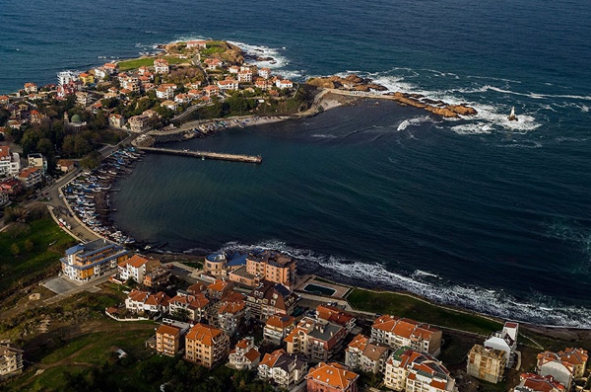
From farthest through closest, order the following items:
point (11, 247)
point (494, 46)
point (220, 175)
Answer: point (494, 46) < point (220, 175) < point (11, 247)

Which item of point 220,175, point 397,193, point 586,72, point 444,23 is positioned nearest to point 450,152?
point 397,193

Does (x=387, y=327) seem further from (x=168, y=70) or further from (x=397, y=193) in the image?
(x=168, y=70)

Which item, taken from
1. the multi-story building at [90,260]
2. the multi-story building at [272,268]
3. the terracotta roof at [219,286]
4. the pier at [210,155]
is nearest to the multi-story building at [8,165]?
the pier at [210,155]

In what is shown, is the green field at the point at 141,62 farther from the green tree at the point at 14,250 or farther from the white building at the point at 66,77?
the green tree at the point at 14,250

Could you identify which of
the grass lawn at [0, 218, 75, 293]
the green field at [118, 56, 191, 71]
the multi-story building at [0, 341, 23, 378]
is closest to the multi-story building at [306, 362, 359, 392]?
the multi-story building at [0, 341, 23, 378]

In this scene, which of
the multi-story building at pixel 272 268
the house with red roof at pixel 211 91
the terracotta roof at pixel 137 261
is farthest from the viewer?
the house with red roof at pixel 211 91

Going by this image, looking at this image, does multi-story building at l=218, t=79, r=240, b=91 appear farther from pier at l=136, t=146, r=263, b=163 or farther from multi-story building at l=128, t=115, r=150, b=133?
pier at l=136, t=146, r=263, b=163
